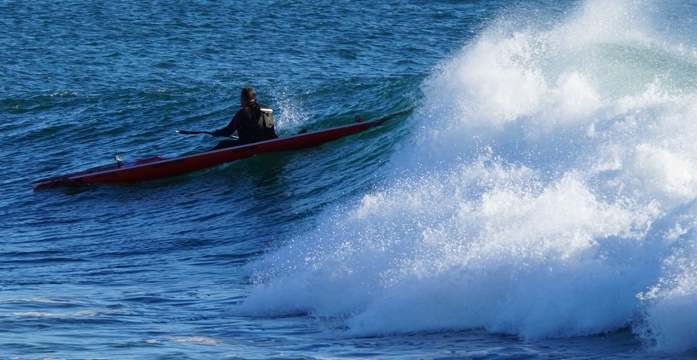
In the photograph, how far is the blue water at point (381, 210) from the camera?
729cm

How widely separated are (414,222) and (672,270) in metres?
3.25

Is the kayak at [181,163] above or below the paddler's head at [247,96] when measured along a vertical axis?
below

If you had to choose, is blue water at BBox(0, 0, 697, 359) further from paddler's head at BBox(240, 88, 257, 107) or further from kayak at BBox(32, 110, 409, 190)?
paddler's head at BBox(240, 88, 257, 107)

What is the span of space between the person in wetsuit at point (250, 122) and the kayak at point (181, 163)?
14cm

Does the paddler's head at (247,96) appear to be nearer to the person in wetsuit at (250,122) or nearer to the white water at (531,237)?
the person in wetsuit at (250,122)

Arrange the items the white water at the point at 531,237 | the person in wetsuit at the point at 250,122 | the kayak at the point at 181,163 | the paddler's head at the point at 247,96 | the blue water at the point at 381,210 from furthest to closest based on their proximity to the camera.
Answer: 1. the kayak at the point at 181,163
2. the person in wetsuit at the point at 250,122
3. the paddler's head at the point at 247,96
4. the blue water at the point at 381,210
5. the white water at the point at 531,237

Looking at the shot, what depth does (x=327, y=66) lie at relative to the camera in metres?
24.4

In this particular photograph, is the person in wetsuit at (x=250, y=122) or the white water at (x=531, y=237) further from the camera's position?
the person in wetsuit at (x=250, y=122)

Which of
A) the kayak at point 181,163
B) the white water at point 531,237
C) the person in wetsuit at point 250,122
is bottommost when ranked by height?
the white water at point 531,237

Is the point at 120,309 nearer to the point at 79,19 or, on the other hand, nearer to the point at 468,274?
the point at 468,274

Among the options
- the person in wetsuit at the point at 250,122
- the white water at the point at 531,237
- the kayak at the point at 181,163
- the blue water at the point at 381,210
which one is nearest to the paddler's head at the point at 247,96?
the person in wetsuit at the point at 250,122

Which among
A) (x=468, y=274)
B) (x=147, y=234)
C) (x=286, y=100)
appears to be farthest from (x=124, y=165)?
(x=468, y=274)

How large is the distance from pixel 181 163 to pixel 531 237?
8.92m

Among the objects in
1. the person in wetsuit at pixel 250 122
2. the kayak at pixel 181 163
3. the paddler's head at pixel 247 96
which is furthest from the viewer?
the kayak at pixel 181 163
